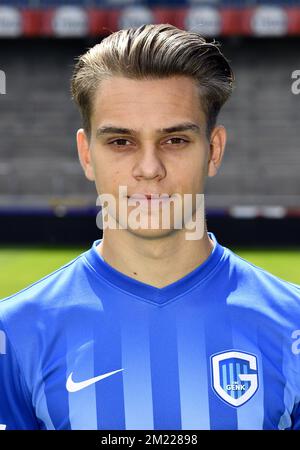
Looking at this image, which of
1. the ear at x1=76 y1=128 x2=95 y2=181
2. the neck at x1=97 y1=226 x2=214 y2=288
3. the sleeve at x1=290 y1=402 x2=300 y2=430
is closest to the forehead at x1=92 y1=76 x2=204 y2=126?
the ear at x1=76 y1=128 x2=95 y2=181

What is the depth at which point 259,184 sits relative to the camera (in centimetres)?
1873

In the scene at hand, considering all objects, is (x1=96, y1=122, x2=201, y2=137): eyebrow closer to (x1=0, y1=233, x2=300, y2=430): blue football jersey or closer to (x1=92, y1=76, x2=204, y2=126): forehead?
(x1=92, y1=76, x2=204, y2=126): forehead

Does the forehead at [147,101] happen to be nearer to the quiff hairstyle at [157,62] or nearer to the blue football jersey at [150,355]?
the quiff hairstyle at [157,62]

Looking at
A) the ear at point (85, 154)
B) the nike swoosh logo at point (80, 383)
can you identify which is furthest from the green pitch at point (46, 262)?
the nike swoosh logo at point (80, 383)

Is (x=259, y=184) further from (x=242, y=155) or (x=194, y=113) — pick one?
(x=194, y=113)

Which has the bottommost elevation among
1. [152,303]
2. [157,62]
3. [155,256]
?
[152,303]

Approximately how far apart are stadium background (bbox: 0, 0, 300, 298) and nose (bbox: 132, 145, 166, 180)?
10398mm

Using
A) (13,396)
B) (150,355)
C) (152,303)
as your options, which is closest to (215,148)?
(152,303)

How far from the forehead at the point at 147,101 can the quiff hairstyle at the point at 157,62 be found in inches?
0.7

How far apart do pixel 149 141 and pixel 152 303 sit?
0.41 meters

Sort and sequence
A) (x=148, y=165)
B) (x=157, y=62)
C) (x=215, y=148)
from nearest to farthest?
(x=148, y=165) < (x=157, y=62) < (x=215, y=148)

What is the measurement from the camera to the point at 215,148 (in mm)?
2121

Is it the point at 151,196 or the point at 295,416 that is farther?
the point at 295,416

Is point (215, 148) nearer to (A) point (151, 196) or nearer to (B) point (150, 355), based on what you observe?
(A) point (151, 196)
